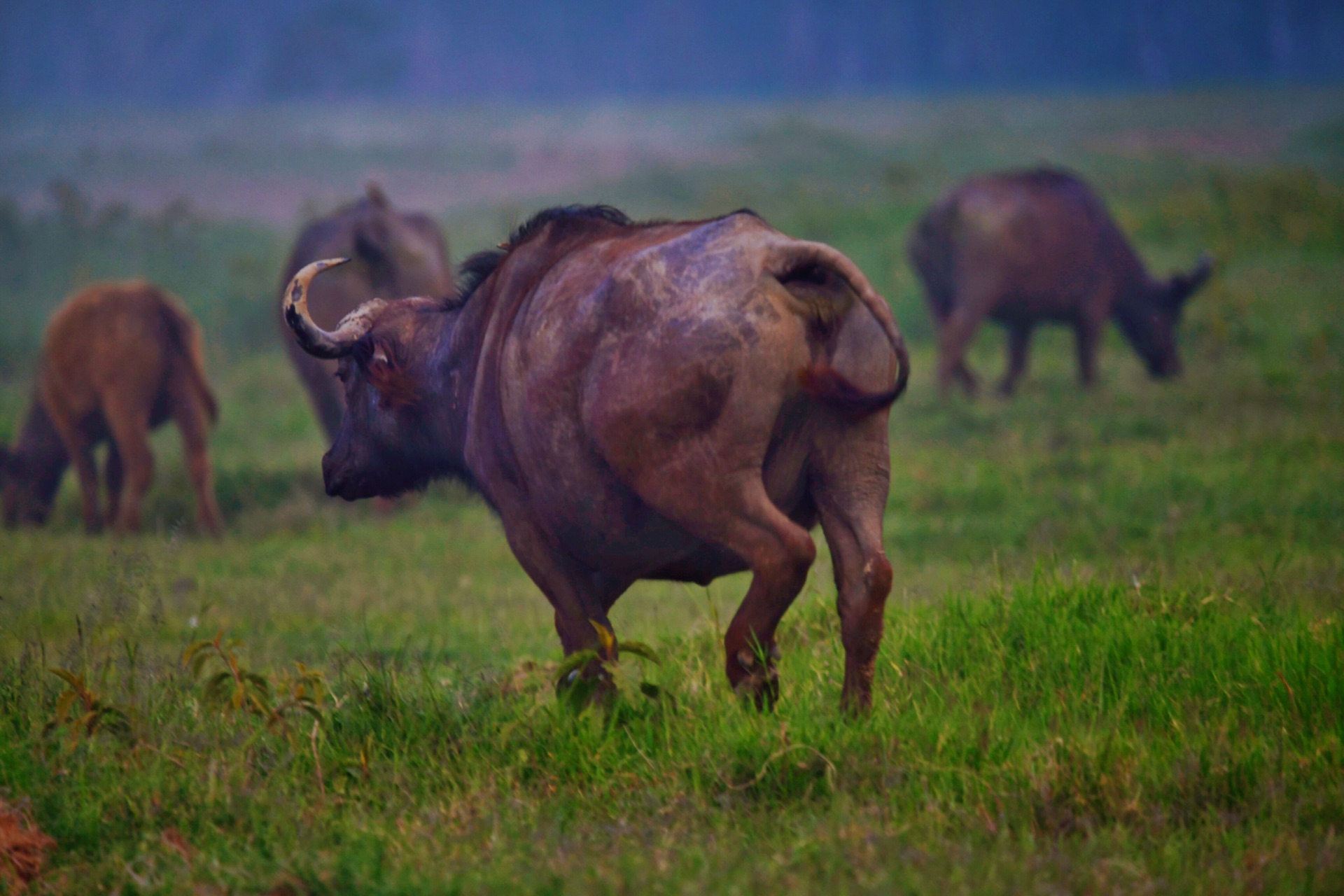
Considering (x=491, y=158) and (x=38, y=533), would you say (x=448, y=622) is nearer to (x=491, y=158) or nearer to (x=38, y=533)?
(x=38, y=533)

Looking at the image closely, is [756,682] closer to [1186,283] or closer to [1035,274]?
[1035,274]

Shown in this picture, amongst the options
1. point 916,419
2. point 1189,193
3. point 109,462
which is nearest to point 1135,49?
point 1189,193

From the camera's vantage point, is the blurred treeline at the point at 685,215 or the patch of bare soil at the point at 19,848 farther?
the blurred treeline at the point at 685,215

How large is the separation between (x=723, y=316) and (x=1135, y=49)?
30604mm

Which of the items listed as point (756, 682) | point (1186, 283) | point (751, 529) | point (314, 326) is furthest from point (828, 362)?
point (1186, 283)

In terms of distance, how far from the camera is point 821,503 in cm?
474

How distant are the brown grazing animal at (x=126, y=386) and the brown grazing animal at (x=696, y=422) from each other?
22.8 feet

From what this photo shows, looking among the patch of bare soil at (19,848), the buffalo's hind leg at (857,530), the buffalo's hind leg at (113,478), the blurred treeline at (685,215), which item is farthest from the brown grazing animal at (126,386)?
the blurred treeline at (685,215)

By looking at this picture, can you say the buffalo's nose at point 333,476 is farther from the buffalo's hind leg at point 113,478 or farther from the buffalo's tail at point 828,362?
the buffalo's hind leg at point 113,478

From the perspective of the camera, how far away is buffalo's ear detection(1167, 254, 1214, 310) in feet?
52.9

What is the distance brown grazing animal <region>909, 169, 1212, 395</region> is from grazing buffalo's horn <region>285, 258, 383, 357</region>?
10583 millimetres

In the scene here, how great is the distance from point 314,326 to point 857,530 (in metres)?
2.50

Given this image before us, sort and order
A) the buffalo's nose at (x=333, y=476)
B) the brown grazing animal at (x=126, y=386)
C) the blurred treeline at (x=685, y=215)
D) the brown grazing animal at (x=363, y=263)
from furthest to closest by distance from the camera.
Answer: the blurred treeline at (x=685, y=215)
the brown grazing animal at (x=363, y=263)
the brown grazing animal at (x=126, y=386)
the buffalo's nose at (x=333, y=476)

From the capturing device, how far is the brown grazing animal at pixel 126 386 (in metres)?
11.4
